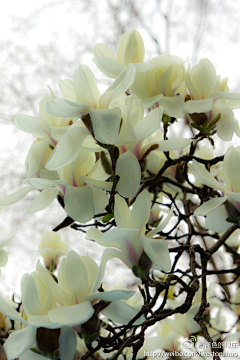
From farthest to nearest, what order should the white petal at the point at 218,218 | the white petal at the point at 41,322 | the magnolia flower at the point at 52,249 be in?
the magnolia flower at the point at 52,249 < the white petal at the point at 218,218 < the white petal at the point at 41,322

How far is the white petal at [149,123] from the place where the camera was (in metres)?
0.33

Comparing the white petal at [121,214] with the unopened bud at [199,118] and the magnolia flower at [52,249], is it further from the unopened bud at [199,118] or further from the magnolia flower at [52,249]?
the magnolia flower at [52,249]

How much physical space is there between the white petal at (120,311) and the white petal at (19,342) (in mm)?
77

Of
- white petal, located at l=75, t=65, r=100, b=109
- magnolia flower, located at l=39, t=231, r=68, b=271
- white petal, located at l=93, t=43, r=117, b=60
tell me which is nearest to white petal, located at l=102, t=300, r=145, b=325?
white petal, located at l=75, t=65, r=100, b=109

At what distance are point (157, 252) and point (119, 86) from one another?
0.18m

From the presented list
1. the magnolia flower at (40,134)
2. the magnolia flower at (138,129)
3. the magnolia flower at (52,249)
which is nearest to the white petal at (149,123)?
the magnolia flower at (138,129)

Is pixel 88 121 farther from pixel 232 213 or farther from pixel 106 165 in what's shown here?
pixel 232 213

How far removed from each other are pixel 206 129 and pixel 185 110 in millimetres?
54

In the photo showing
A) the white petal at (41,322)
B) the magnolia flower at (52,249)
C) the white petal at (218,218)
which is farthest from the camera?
the magnolia flower at (52,249)

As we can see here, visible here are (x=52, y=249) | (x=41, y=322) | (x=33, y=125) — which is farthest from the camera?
(x=52, y=249)

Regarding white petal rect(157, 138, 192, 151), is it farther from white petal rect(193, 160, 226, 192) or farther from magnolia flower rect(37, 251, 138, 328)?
magnolia flower rect(37, 251, 138, 328)

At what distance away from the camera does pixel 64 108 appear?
0.31 meters

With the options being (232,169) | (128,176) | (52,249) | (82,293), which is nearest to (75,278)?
(82,293)

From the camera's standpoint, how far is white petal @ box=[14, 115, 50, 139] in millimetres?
379
